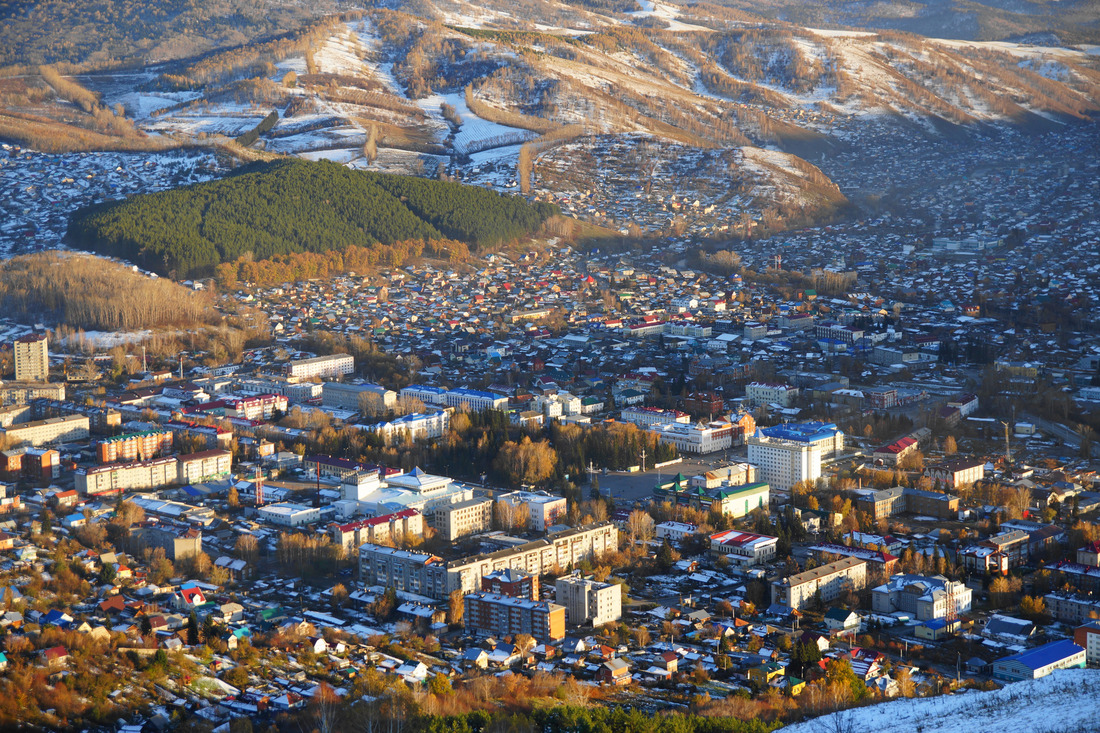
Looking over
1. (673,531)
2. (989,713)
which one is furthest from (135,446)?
(989,713)

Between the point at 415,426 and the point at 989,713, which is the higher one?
the point at 989,713

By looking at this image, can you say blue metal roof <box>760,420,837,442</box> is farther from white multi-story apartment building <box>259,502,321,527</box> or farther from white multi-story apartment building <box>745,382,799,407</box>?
white multi-story apartment building <box>259,502,321,527</box>

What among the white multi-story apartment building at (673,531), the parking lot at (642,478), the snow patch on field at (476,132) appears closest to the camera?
the white multi-story apartment building at (673,531)

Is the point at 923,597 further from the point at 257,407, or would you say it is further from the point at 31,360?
the point at 31,360

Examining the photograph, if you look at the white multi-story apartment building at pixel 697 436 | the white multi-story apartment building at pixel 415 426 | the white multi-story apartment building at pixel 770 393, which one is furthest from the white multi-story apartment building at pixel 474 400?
the white multi-story apartment building at pixel 770 393

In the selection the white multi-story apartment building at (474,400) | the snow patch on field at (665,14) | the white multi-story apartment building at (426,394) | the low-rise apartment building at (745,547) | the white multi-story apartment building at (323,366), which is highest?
the snow patch on field at (665,14)

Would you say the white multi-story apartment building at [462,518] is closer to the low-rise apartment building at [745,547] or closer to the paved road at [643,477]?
the paved road at [643,477]

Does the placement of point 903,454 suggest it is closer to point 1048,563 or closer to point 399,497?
point 1048,563
